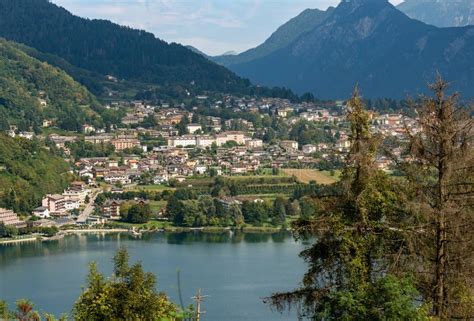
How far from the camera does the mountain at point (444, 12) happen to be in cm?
8950

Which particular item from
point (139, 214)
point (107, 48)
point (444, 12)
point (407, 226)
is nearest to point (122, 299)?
point (407, 226)

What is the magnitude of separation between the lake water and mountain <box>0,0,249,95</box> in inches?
1031

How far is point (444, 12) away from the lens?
92.3 meters

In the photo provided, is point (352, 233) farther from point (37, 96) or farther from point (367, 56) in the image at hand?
point (367, 56)

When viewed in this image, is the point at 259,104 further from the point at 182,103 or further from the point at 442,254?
the point at 442,254

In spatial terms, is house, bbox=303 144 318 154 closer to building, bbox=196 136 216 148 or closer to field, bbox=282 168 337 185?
building, bbox=196 136 216 148

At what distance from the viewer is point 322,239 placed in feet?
11.4

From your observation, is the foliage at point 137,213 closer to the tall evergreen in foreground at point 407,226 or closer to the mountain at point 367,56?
the tall evergreen in foreground at point 407,226

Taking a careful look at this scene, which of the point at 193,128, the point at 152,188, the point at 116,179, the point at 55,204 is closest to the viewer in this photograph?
the point at 55,204

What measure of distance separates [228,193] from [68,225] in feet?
14.0

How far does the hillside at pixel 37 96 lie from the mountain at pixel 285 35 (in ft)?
160

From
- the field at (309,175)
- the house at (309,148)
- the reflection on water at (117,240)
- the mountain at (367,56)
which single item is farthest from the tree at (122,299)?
the mountain at (367,56)

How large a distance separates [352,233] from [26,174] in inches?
789

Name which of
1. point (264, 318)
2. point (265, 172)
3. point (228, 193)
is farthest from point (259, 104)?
point (264, 318)
